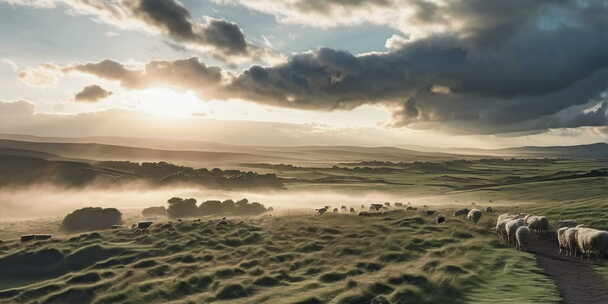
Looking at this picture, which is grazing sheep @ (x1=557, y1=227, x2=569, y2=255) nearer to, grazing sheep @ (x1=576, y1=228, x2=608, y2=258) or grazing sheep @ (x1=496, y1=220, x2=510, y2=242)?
grazing sheep @ (x1=576, y1=228, x2=608, y2=258)

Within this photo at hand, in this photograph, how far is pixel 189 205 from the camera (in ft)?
248

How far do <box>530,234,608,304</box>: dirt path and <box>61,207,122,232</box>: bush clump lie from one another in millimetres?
57501

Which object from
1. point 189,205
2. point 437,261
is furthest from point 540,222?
point 189,205

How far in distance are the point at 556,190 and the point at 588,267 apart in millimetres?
58371

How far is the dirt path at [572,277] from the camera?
877 inches

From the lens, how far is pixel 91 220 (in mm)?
65812

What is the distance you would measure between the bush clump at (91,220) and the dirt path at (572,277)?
57.5 meters

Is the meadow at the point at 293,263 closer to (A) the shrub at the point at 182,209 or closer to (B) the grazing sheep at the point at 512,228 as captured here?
(B) the grazing sheep at the point at 512,228

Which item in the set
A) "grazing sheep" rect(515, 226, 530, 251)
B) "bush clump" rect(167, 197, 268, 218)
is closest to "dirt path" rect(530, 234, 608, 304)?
"grazing sheep" rect(515, 226, 530, 251)

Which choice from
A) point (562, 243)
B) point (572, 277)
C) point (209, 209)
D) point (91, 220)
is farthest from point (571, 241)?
point (91, 220)

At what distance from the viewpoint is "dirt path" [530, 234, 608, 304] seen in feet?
73.1

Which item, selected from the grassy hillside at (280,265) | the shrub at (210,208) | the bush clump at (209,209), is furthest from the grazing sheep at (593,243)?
the shrub at (210,208)

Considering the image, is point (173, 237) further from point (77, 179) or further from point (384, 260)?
point (77, 179)

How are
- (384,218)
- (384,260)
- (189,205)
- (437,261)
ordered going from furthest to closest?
(189,205) → (384,218) → (384,260) → (437,261)
